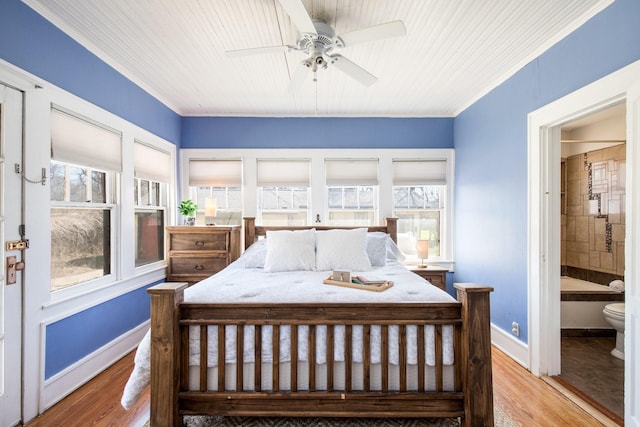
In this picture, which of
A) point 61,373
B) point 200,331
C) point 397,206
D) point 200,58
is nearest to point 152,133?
point 200,58

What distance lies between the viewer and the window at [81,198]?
220cm

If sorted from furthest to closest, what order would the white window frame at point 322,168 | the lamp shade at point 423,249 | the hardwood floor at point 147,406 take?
the white window frame at point 322,168
the lamp shade at point 423,249
the hardwood floor at point 147,406

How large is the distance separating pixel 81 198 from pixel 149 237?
1.00 m

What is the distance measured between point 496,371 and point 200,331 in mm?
2377

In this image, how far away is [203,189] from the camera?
162 inches

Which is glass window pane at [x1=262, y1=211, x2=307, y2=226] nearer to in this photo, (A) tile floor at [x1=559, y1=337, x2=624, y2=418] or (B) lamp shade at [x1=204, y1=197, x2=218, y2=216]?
(B) lamp shade at [x1=204, y1=197, x2=218, y2=216]

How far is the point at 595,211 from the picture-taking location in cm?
374

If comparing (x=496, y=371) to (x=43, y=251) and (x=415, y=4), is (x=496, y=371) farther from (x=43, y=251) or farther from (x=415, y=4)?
(x=43, y=251)

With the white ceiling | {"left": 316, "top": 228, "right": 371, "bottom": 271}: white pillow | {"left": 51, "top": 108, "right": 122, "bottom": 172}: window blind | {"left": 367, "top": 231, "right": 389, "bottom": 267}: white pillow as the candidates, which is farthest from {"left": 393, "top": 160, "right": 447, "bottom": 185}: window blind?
{"left": 51, "top": 108, "right": 122, "bottom": 172}: window blind

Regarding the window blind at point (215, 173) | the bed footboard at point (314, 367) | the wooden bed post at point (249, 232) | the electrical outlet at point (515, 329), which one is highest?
the window blind at point (215, 173)

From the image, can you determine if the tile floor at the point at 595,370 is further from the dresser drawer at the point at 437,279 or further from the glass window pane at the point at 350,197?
the glass window pane at the point at 350,197

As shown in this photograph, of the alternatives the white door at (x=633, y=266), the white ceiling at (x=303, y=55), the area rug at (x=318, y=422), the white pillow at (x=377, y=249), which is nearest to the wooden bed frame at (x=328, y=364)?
the area rug at (x=318, y=422)

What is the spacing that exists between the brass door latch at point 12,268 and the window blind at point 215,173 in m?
2.26

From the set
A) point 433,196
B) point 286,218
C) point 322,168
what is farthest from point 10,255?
point 433,196
